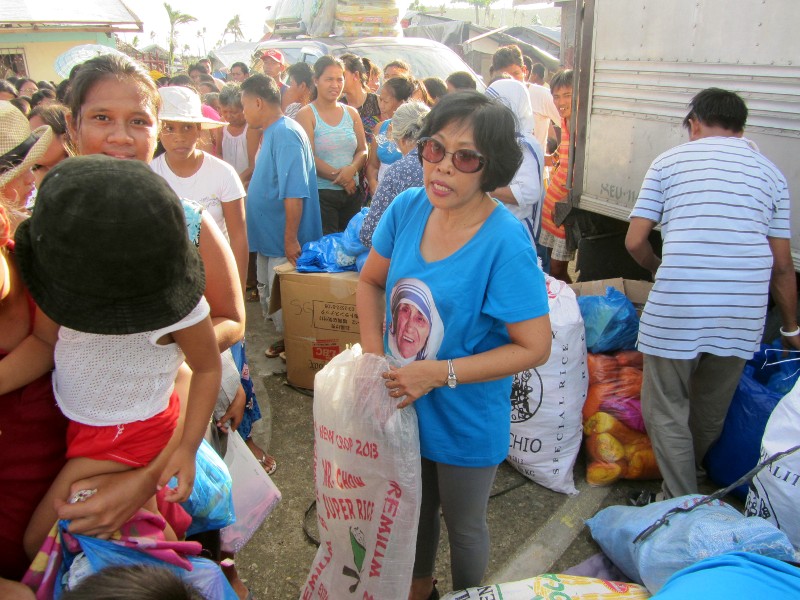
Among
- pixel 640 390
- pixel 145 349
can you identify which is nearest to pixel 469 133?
pixel 145 349

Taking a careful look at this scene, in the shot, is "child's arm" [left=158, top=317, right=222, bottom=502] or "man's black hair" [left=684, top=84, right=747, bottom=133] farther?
"man's black hair" [left=684, top=84, right=747, bottom=133]

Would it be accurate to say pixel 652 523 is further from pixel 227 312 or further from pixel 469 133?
pixel 227 312

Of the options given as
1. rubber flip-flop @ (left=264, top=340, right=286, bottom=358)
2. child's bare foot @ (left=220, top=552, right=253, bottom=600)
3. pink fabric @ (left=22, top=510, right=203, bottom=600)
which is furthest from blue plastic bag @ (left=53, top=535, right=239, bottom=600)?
rubber flip-flop @ (left=264, top=340, right=286, bottom=358)

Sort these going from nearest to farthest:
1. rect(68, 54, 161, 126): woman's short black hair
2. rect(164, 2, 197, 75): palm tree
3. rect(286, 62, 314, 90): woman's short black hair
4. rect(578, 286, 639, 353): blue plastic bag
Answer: rect(68, 54, 161, 126): woman's short black hair, rect(578, 286, 639, 353): blue plastic bag, rect(286, 62, 314, 90): woman's short black hair, rect(164, 2, 197, 75): palm tree

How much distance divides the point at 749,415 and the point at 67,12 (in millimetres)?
19968

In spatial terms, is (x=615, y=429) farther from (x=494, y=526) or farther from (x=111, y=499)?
(x=111, y=499)

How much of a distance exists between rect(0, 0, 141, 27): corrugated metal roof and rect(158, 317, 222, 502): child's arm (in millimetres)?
18763

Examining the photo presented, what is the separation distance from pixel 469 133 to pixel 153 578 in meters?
1.36

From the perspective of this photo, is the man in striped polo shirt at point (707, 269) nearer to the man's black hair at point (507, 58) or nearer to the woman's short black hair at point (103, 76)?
the woman's short black hair at point (103, 76)

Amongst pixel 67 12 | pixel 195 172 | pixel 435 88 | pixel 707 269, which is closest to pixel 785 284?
pixel 707 269

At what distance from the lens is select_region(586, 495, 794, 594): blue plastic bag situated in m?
1.86

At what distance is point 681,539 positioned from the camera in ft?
6.72

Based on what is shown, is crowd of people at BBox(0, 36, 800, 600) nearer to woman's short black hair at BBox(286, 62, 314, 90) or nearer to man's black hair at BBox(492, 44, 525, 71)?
woman's short black hair at BBox(286, 62, 314, 90)

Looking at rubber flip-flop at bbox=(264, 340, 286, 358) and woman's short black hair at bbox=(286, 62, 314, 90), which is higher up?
woman's short black hair at bbox=(286, 62, 314, 90)
